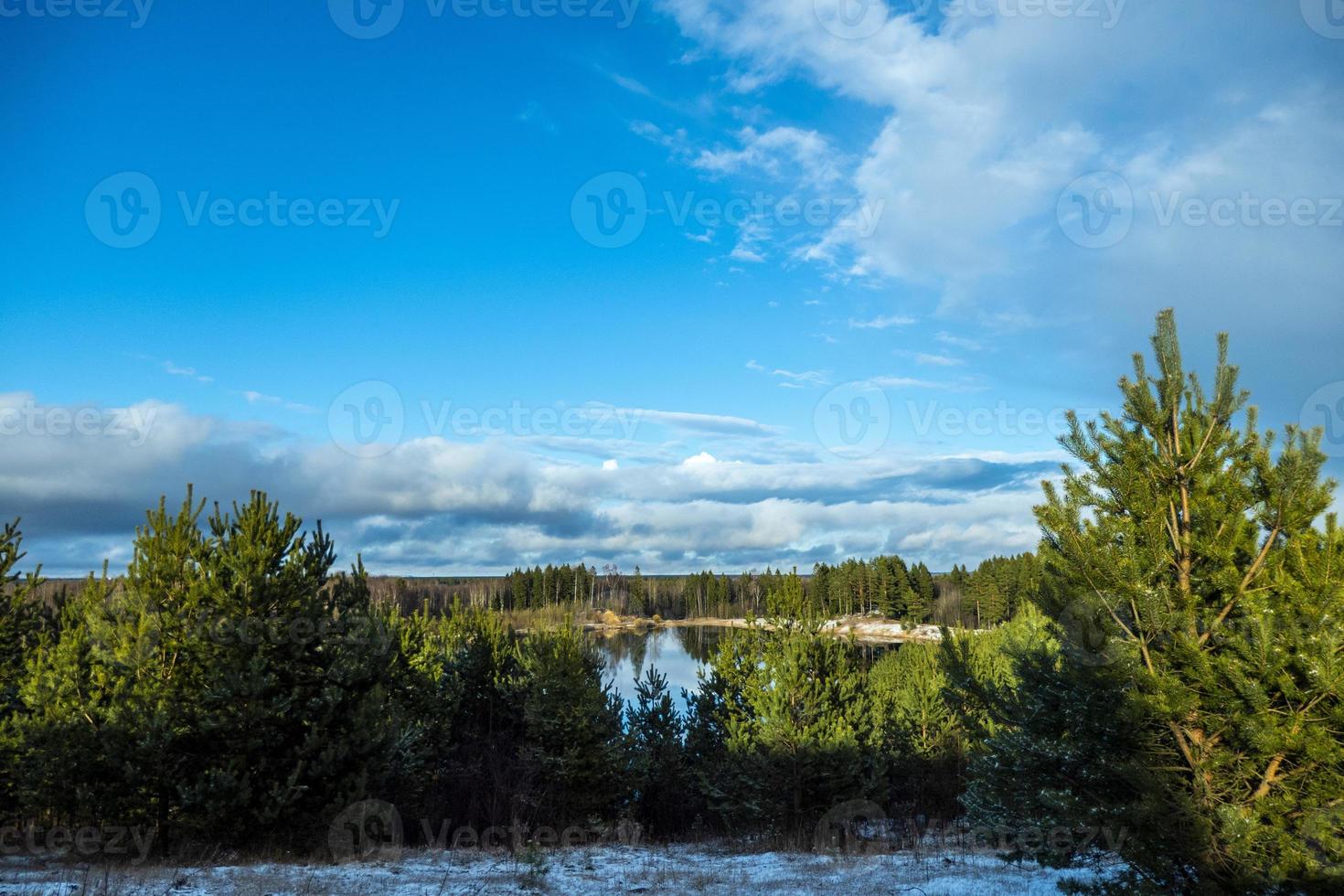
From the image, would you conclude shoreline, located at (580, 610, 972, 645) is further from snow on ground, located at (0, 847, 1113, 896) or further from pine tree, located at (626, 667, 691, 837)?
snow on ground, located at (0, 847, 1113, 896)

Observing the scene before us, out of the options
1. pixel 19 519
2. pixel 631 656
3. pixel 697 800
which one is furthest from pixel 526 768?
pixel 631 656

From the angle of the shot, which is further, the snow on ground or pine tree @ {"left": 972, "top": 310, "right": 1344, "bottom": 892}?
the snow on ground

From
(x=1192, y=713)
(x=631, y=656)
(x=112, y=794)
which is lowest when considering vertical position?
(x=631, y=656)

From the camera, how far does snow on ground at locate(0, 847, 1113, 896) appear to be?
9.84 meters

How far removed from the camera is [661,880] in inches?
470

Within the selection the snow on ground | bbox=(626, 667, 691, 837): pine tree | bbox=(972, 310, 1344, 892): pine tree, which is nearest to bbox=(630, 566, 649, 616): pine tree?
bbox=(626, 667, 691, 837): pine tree

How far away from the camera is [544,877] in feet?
39.5

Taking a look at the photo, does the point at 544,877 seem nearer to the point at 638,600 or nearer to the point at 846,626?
the point at 846,626

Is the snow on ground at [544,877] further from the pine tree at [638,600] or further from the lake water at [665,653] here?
the pine tree at [638,600]

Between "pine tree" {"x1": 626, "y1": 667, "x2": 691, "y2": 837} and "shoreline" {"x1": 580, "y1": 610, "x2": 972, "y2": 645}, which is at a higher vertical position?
"pine tree" {"x1": 626, "y1": 667, "x2": 691, "y2": 837}

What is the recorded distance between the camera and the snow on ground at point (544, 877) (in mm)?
9836

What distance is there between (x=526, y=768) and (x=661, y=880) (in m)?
9.70

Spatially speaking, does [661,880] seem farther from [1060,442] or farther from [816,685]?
[1060,442]

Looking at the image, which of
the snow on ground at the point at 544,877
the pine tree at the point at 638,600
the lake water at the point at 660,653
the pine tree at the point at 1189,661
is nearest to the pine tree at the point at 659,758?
the lake water at the point at 660,653
